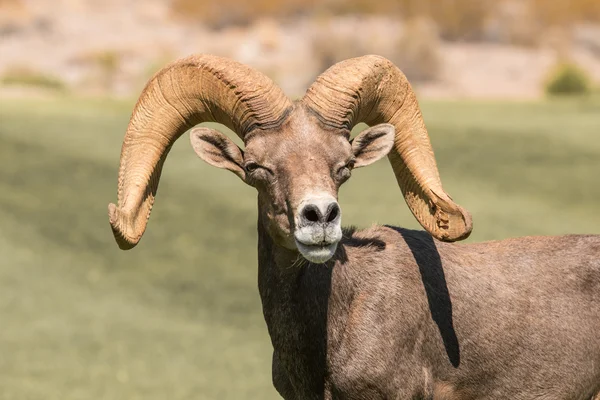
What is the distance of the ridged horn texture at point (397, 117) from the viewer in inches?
343

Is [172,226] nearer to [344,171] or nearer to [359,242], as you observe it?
[359,242]

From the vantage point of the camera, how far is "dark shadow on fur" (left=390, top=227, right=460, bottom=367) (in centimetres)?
912

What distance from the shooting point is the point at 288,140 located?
843 centimetres

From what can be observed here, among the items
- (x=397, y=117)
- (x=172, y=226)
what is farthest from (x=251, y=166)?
(x=172, y=226)

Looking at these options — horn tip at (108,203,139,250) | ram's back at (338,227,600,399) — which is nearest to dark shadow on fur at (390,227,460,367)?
ram's back at (338,227,600,399)

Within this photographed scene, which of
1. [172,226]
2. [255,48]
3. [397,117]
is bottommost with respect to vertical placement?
[172,226]

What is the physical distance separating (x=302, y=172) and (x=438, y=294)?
188cm

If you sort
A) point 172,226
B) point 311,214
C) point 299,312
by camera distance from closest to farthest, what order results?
1. point 311,214
2. point 299,312
3. point 172,226

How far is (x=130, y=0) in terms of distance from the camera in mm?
87250

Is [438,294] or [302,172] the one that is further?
[438,294]

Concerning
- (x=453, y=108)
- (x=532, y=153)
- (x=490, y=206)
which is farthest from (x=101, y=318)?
(x=453, y=108)

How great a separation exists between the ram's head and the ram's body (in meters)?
0.49

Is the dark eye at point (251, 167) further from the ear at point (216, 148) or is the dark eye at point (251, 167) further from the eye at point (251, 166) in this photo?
the ear at point (216, 148)

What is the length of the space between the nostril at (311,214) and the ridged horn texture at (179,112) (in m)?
1.11
